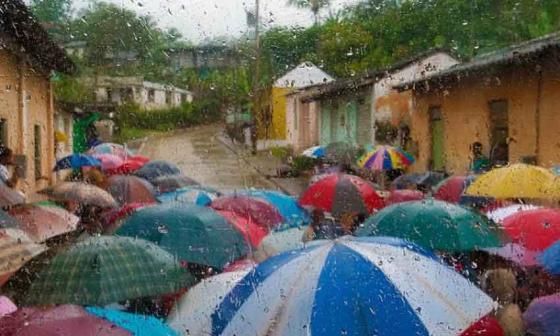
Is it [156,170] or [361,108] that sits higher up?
[361,108]

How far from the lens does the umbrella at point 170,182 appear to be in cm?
708

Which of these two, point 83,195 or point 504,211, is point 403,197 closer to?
point 504,211

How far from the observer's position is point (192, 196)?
6160 mm

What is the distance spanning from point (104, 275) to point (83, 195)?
9.11ft

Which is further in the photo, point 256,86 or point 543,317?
point 256,86

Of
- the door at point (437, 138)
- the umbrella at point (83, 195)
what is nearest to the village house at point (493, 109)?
the door at point (437, 138)

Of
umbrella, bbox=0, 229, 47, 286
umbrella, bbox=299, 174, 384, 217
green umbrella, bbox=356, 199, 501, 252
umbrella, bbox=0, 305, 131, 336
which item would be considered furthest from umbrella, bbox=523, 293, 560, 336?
umbrella, bbox=299, 174, 384, 217

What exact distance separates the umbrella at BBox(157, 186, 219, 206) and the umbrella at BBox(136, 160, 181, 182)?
1078 mm

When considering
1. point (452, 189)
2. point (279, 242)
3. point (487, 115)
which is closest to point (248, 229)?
point (279, 242)

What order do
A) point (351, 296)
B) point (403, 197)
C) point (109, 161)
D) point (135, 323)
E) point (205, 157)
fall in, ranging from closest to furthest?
1. point (135, 323)
2. point (351, 296)
3. point (403, 197)
4. point (109, 161)
5. point (205, 157)

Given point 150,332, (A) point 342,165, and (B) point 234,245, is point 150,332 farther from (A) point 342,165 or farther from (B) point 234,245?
(A) point 342,165

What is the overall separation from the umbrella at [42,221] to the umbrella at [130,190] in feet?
4.67

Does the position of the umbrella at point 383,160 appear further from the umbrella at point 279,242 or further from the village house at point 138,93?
the umbrella at point 279,242

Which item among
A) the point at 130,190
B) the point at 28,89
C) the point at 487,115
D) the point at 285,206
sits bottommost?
the point at 285,206
